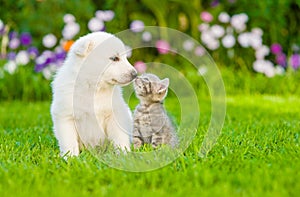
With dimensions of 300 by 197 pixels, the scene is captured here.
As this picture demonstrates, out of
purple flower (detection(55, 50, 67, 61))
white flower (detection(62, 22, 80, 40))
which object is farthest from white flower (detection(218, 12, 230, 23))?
purple flower (detection(55, 50, 67, 61))

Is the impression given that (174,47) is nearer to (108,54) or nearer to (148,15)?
(148,15)

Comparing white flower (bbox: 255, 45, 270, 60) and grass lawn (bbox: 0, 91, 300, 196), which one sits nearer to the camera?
grass lawn (bbox: 0, 91, 300, 196)

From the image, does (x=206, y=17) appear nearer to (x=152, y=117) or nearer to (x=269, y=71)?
(x=269, y=71)

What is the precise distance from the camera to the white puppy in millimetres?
3559

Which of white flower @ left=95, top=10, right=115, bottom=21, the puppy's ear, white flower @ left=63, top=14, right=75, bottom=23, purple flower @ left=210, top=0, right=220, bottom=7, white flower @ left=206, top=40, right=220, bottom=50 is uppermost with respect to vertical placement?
purple flower @ left=210, top=0, right=220, bottom=7

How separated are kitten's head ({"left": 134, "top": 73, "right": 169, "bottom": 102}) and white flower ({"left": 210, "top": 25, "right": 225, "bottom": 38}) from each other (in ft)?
15.4

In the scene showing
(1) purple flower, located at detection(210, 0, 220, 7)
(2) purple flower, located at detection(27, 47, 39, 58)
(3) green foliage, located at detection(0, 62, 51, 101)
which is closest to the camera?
(3) green foliage, located at detection(0, 62, 51, 101)

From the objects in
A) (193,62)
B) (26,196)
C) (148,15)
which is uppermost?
(148,15)

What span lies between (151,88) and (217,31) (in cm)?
477

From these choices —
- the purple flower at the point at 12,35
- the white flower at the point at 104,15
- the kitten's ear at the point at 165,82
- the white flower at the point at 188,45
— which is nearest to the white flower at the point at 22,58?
the purple flower at the point at 12,35

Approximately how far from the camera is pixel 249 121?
5.06 metres

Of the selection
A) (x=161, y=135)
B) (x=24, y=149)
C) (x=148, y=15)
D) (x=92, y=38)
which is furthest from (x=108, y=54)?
(x=148, y=15)

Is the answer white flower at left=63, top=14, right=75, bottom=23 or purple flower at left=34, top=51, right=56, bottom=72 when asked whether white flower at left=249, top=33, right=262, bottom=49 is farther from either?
purple flower at left=34, top=51, right=56, bottom=72

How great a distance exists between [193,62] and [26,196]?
5.89 meters
